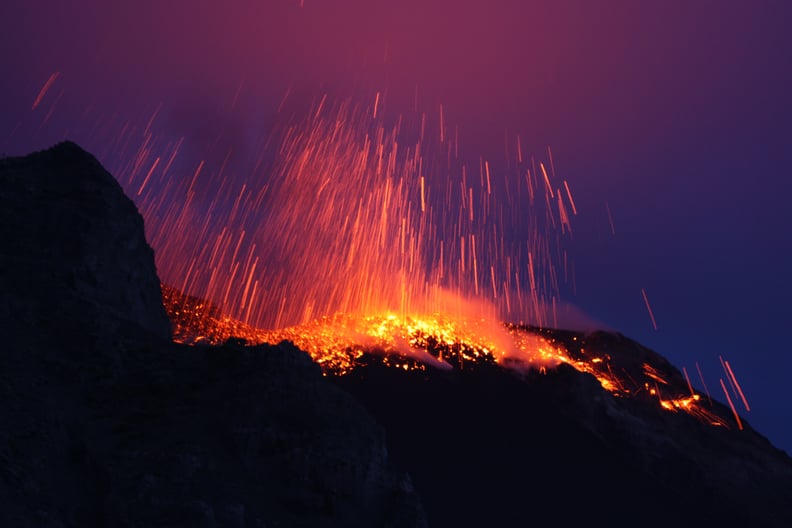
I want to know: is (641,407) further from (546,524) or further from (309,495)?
(309,495)

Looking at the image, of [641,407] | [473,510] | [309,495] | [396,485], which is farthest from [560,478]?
[309,495]

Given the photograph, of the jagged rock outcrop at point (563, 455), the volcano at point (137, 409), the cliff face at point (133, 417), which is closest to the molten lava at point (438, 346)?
the jagged rock outcrop at point (563, 455)

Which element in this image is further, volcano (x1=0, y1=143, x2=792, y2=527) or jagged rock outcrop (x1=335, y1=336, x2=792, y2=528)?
jagged rock outcrop (x1=335, y1=336, x2=792, y2=528)

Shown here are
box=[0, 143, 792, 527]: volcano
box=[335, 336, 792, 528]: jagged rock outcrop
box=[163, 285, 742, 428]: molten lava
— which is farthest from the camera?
box=[163, 285, 742, 428]: molten lava

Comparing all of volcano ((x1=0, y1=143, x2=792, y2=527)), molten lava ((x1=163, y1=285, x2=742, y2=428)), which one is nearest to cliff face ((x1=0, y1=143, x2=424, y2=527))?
volcano ((x1=0, y1=143, x2=792, y2=527))

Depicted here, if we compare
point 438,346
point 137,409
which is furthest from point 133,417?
point 438,346

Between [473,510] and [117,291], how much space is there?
5266cm

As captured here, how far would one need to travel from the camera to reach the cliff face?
46.5 feet

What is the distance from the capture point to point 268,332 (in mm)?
111688

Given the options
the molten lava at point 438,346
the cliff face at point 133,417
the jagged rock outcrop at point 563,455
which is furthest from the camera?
the molten lava at point 438,346

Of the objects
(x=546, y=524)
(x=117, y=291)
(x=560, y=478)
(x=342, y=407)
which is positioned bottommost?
(x=546, y=524)

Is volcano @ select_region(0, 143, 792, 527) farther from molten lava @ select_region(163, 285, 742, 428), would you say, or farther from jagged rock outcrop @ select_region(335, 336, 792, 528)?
molten lava @ select_region(163, 285, 742, 428)

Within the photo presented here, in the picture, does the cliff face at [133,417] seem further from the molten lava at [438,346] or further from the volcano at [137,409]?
the molten lava at [438,346]

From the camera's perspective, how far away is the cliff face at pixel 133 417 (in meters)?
14.2
